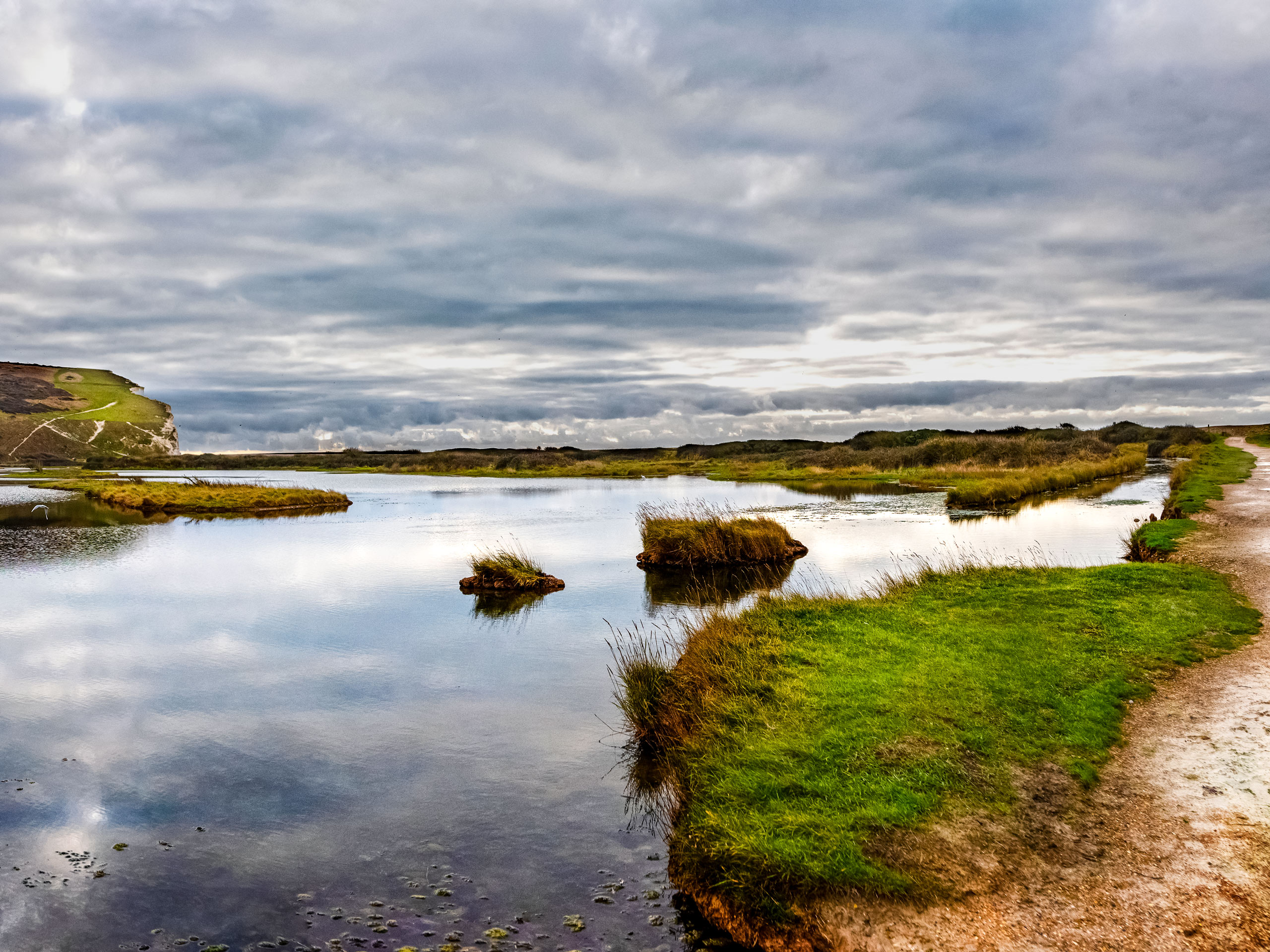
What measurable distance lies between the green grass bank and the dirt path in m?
0.30

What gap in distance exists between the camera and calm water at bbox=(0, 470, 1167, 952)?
7.39 m

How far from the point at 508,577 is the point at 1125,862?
1938cm

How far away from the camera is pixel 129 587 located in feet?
81.7

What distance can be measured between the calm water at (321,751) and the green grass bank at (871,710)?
3.26 ft

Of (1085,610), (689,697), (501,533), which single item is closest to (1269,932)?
(689,697)

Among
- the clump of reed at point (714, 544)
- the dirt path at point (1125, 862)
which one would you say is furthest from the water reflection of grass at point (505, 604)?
the dirt path at point (1125, 862)

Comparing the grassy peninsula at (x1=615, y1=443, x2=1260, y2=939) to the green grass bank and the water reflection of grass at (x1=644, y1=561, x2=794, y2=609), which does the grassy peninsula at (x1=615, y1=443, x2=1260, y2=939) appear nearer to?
the green grass bank

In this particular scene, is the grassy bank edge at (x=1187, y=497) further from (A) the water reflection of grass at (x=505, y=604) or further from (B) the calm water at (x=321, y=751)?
(A) the water reflection of grass at (x=505, y=604)

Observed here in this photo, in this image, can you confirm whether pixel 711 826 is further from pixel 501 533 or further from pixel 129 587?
pixel 501 533

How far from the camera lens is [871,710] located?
9.74 m

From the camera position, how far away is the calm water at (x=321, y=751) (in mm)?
7391

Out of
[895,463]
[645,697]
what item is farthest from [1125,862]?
[895,463]

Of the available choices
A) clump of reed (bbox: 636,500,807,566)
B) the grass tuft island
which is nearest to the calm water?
the grass tuft island

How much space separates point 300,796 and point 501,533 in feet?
92.9
